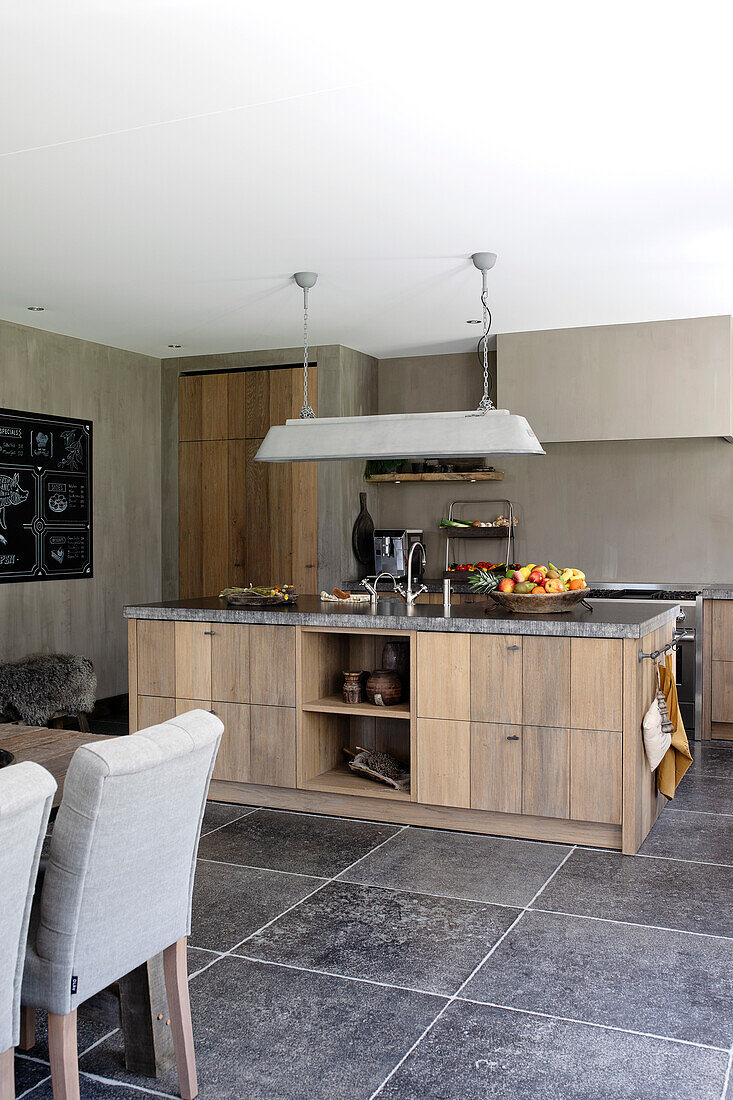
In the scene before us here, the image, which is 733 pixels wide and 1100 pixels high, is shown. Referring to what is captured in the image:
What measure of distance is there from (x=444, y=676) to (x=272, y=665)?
2.72ft

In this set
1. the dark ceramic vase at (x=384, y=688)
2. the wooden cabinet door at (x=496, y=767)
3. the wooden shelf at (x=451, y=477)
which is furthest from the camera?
the wooden shelf at (x=451, y=477)

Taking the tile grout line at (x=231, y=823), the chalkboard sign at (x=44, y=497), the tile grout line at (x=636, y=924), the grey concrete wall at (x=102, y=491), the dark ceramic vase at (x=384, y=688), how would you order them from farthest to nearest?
the grey concrete wall at (x=102, y=491) → the chalkboard sign at (x=44, y=497) → the dark ceramic vase at (x=384, y=688) → the tile grout line at (x=231, y=823) → the tile grout line at (x=636, y=924)

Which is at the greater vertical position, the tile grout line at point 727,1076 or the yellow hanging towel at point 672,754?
the yellow hanging towel at point 672,754

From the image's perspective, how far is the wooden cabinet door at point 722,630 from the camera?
565 cm

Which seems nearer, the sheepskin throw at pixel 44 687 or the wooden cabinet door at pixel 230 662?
the wooden cabinet door at pixel 230 662

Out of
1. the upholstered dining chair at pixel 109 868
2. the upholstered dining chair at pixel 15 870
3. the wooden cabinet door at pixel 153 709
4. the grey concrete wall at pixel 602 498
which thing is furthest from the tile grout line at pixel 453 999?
the grey concrete wall at pixel 602 498

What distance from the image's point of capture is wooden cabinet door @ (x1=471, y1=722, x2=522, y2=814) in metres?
3.96

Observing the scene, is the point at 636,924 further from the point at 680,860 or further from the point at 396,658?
the point at 396,658

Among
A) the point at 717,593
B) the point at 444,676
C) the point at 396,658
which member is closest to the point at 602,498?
the point at 717,593

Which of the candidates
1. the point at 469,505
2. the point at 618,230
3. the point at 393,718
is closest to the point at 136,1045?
the point at 393,718

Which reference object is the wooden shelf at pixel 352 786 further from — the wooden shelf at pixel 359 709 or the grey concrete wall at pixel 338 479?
the grey concrete wall at pixel 338 479

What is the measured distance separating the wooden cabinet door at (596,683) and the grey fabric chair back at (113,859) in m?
2.10

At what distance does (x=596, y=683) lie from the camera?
383 cm

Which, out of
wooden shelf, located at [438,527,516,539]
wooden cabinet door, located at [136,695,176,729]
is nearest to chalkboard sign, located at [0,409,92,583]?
wooden cabinet door, located at [136,695,176,729]
